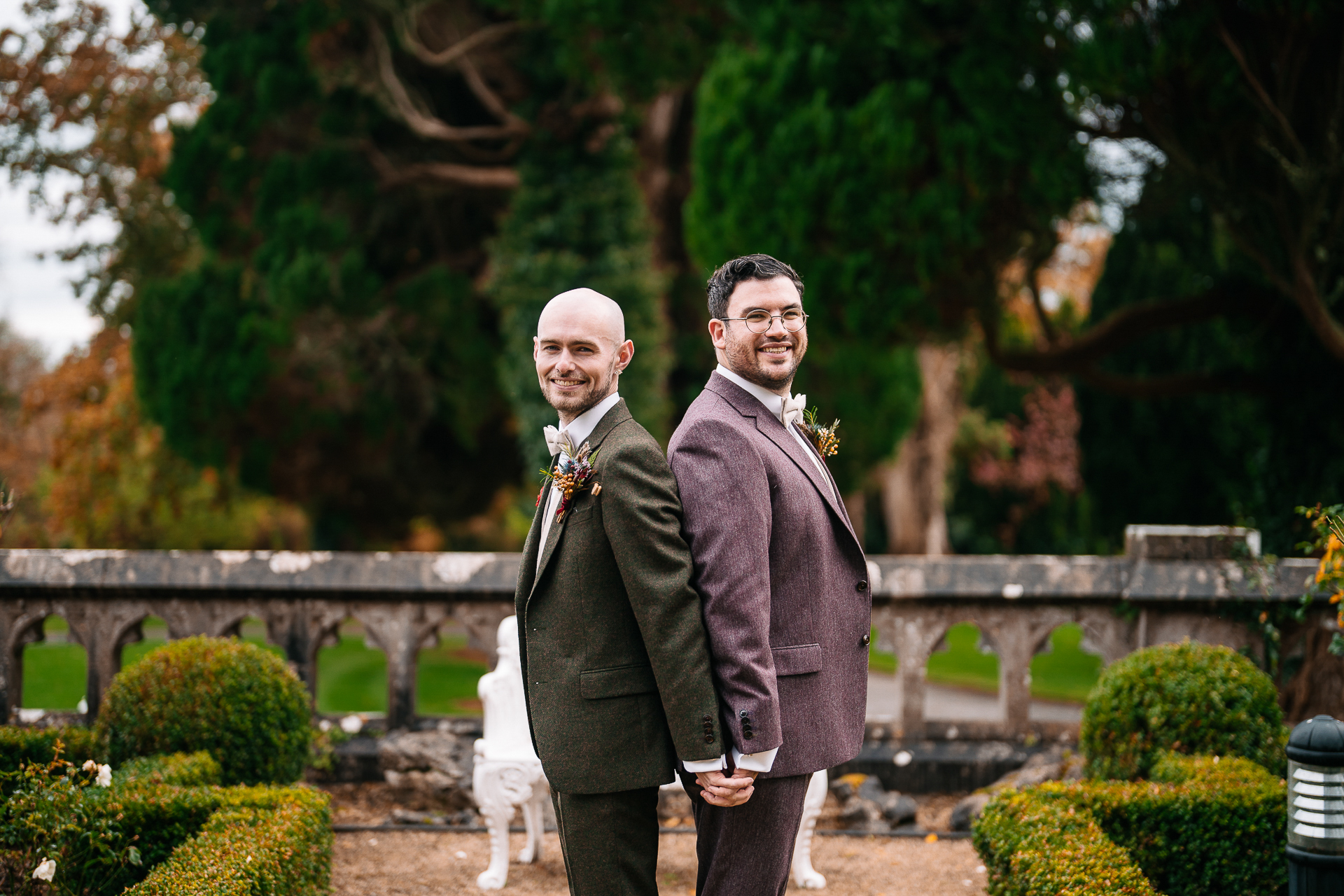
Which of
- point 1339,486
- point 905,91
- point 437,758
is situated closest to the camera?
point 437,758

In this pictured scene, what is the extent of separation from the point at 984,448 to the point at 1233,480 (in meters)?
9.56

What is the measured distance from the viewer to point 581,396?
254 centimetres

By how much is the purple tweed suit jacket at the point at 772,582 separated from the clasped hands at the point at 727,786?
7cm

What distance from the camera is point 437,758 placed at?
491cm

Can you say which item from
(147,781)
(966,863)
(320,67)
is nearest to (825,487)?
(966,863)

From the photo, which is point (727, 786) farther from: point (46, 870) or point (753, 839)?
point (46, 870)

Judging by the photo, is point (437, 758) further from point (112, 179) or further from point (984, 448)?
point (984, 448)

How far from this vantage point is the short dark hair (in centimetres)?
252

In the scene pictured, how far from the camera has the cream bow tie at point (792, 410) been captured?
262 centimetres

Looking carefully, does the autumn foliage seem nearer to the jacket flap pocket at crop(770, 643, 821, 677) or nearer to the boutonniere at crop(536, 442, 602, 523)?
the boutonniere at crop(536, 442, 602, 523)

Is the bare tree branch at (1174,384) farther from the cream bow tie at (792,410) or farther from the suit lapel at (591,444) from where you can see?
the suit lapel at (591,444)

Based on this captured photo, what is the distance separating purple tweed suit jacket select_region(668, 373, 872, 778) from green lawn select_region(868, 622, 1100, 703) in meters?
8.21

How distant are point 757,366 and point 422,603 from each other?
3172 mm

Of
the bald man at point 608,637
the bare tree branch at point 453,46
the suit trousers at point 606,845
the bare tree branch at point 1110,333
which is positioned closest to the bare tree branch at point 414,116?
the bare tree branch at point 453,46
